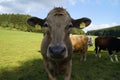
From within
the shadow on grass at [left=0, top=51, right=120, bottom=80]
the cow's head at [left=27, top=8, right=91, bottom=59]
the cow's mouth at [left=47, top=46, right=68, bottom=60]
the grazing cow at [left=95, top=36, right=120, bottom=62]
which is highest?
the cow's head at [left=27, top=8, right=91, bottom=59]

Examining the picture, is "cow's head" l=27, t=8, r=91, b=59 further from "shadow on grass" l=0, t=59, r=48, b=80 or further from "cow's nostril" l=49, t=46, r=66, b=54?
"shadow on grass" l=0, t=59, r=48, b=80

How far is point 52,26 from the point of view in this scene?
5922 millimetres

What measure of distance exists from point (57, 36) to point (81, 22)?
182 cm

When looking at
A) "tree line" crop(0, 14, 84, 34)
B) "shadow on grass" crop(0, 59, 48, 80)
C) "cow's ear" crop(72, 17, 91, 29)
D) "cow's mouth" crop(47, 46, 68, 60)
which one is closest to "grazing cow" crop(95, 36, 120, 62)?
"shadow on grass" crop(0, 59, 48, 80)

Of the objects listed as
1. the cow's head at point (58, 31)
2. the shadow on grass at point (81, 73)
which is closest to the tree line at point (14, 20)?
the shadow on grass at point (81, 73)

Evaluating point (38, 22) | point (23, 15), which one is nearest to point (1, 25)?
point (23, 15)

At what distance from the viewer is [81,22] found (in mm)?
7230

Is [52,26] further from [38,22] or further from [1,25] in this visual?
[1,25]

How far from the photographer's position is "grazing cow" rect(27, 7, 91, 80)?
17.4ft

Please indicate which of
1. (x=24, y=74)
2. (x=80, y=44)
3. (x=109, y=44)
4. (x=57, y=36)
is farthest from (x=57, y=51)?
(x=109, y=44)

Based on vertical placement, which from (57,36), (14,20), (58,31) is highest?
(14,20)

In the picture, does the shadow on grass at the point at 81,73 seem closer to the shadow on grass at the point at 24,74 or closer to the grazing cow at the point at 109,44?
the shadow on grass at the point at 24,74

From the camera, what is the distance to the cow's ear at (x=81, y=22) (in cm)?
710

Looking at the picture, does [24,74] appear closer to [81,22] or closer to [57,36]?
[81,22]
